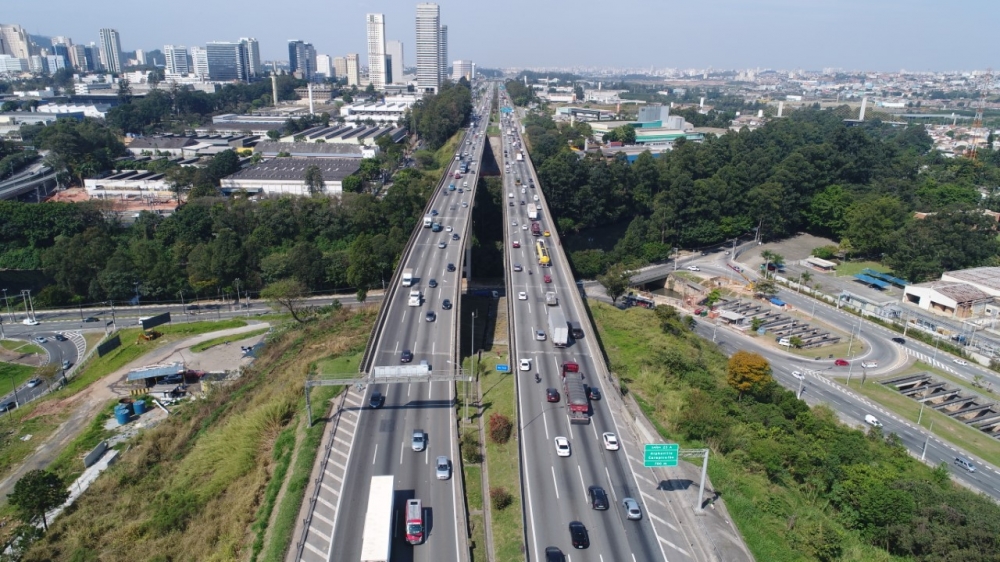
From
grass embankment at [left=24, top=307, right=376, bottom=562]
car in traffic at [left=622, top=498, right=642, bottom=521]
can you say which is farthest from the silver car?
car in traffic at [left=622, top=498, right=642, bottom=521]

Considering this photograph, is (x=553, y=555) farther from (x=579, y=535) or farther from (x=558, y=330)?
(x=558, y=330)

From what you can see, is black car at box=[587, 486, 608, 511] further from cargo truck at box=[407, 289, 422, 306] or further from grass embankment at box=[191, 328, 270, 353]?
grass embankment at box=[191, 328, 270, 353]

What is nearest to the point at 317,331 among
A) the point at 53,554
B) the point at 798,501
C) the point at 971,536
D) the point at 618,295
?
the point at 53,554

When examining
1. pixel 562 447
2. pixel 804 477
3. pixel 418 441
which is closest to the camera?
pixel 562 447

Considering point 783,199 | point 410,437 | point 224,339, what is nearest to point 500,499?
point 410,437

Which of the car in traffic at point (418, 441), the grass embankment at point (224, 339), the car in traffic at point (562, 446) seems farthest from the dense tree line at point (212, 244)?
the car in traffic at point (562, 446)

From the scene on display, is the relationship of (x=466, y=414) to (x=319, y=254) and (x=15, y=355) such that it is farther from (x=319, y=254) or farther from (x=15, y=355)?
(x=15, y=355)
